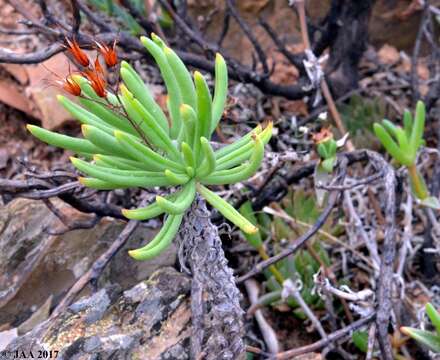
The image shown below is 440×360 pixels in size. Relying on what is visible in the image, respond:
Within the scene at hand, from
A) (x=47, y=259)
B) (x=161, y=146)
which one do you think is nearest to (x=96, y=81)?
(x=161, y=146)

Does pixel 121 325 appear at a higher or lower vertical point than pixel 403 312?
higher

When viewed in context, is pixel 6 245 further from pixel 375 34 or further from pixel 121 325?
pixel 375 34

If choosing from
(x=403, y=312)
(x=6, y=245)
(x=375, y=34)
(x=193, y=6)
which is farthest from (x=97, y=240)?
(x=375, y=34)

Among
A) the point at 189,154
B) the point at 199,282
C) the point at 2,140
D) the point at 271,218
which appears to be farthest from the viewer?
the point at 2,140

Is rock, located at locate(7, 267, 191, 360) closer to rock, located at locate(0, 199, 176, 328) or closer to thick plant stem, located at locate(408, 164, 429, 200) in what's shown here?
rock, located at locate(0, 199, 176, 328)

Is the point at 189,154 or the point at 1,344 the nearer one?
the point at 189,154

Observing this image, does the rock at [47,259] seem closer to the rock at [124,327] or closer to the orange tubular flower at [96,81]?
the rock at [124,327]

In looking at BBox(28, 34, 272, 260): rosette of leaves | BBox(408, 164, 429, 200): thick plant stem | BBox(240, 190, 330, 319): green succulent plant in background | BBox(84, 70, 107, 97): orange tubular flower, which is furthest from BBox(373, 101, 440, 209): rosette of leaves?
BBox(84, 70, 107, 97): orange tubular flower
